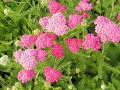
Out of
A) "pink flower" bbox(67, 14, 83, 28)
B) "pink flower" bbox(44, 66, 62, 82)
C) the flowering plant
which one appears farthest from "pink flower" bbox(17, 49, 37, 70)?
"pink flower" bbox(67, 14, 83, 28)

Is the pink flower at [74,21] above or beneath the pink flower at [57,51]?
above

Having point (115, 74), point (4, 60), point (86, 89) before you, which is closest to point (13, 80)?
point (4, 60)

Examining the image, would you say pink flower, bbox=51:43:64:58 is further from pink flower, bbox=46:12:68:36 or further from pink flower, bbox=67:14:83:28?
pink flower, bbox=67:14:83:28

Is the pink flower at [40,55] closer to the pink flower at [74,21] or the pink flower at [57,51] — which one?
the pink flower at [57,51]

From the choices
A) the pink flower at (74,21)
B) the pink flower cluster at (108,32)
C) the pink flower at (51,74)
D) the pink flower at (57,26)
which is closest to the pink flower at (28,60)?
the pink flower at (51,74)

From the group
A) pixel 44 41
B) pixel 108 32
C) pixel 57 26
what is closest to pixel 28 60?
pixel 44 41

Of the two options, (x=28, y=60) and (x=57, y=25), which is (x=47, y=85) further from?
(x=57, y=25)

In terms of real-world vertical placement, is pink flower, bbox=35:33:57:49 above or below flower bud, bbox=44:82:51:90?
above
